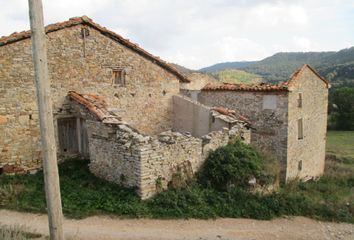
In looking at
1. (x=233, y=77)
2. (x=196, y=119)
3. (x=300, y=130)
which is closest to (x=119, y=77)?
(x=196, y=119)

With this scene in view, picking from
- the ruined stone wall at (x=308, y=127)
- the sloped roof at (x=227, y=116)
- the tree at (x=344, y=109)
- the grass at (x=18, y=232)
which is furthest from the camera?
the tree at (x=344, y=109)

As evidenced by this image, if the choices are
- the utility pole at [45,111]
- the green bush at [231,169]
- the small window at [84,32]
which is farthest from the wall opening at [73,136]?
the utility pole at [45,111]

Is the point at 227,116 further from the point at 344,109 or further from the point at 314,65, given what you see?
the point at 314,65

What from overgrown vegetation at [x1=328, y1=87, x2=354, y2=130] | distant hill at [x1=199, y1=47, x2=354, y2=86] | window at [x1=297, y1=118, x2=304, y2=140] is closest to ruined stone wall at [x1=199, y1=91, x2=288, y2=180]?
window at [x1=297, y1=118, x2=304, y2=140]

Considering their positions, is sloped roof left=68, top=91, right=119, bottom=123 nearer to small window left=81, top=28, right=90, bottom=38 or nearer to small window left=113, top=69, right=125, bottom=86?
small window left=113, top=69, right=125, bottom=86

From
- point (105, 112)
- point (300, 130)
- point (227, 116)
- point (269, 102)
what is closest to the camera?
point (105, 112)

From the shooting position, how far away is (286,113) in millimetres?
14203

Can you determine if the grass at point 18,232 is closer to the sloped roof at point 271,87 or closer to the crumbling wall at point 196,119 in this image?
the crumbling wall at point 196,119

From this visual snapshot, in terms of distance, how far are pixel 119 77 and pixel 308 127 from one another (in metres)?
10.2

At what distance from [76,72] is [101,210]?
5923 mm

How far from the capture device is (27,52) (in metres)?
10.8

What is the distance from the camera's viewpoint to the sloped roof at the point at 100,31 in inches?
410

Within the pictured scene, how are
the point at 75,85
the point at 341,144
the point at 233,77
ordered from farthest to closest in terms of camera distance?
1. the point at 233,77
2. the point at 341,144
3. the point at 75,85

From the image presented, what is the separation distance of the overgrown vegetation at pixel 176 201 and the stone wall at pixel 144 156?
Answer: 33cm
